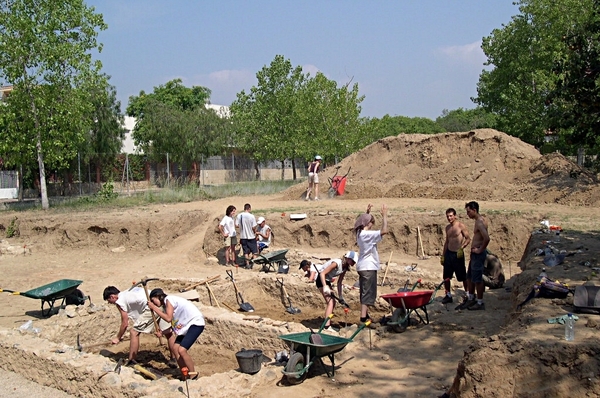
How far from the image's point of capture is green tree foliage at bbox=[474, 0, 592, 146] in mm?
25219

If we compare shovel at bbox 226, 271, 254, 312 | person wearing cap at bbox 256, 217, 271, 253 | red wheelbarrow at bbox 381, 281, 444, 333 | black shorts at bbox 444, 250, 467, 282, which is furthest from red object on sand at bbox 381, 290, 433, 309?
person wearing cap at bbox 256, 217, 271, 253

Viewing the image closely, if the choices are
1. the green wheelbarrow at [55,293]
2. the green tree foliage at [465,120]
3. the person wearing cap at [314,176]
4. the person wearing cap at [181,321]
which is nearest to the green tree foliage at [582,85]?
the person wearing cap at [181,321]

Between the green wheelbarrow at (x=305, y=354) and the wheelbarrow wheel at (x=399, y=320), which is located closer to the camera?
the green wheelbarrow at (x=305, y=354)

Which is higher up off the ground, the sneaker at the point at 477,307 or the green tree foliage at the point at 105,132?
the green tree foliage at the point at 105,132

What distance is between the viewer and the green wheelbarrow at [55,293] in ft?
31.7

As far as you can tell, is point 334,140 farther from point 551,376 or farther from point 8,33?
point 551,376

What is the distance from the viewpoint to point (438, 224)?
1446 centimetres

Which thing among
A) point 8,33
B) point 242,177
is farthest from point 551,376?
point 242,177

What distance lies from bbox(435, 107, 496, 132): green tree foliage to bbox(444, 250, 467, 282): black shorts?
50.0 m

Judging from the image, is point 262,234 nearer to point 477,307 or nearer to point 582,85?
point 477,307

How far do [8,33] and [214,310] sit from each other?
16.4 meters

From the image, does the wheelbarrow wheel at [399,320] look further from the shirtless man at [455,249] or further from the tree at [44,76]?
the tree at [44,76]

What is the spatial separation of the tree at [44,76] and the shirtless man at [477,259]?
56.3 ft

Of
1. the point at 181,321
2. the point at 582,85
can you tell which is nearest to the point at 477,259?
the point at 582,85
